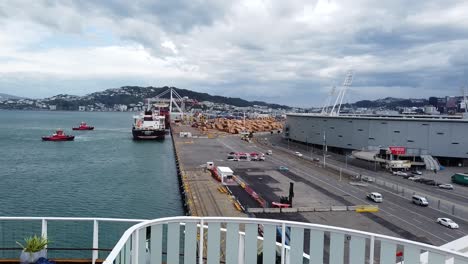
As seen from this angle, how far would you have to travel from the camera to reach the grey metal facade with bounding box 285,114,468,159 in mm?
27312

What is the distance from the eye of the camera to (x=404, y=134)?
2864 centimetres

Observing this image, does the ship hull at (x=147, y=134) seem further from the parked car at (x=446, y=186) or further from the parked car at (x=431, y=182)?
the parked car at (x=446, y=186)

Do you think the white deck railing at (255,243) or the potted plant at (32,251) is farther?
the potted plant at (32,251)

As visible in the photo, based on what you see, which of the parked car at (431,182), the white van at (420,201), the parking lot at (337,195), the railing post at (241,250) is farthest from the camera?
the parked car at (431,182)

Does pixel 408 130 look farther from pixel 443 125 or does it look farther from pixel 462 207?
pixel 462 207

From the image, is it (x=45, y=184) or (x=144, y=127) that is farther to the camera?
(x=144, y=127)

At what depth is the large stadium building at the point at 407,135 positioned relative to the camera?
27328mm

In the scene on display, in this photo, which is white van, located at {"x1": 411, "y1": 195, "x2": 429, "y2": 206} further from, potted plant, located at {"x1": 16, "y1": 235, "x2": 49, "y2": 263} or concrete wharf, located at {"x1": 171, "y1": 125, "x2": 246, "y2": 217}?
potted plant, located at {"x1": 16, "y1": 235, "x2": 49, "y2": 263}

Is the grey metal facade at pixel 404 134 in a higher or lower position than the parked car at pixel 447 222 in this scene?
higher

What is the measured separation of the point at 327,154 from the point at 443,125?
8.91 meters

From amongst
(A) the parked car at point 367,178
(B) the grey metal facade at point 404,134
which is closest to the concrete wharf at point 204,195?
(A) the parked car at point 367,178

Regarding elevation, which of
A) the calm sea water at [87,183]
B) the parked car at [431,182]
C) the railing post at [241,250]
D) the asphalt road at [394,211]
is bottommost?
the calm sea water at [87,183]

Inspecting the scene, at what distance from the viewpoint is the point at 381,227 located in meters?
13.0

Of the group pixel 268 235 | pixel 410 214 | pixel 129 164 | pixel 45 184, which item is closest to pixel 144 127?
pixel 129 164
